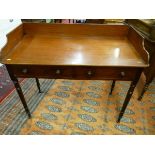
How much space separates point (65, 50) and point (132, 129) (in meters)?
1.05

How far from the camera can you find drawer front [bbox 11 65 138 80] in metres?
1.20

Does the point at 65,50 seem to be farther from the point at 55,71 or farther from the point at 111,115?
the point at 111,115

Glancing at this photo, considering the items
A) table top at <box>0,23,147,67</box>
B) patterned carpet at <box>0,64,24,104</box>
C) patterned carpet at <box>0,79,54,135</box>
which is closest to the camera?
table top at <box>0,23,147,67</box>

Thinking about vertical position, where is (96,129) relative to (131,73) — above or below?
below

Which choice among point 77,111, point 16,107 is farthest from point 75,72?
point 16,107

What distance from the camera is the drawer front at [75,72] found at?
1.20 metres

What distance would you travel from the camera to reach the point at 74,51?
131 cm

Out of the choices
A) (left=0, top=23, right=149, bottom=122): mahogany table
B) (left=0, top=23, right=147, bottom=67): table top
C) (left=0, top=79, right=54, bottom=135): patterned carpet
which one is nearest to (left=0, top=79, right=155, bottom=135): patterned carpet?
(left=0, top=79, right=54, bottom=135): patterned carpet

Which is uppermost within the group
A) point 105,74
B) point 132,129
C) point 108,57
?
point 108,57

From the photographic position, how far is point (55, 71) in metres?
1.23

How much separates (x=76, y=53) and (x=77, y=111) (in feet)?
2.62

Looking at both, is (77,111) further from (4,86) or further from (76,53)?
(4,86)

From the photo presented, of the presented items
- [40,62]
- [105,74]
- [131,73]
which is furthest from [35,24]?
[131,73]

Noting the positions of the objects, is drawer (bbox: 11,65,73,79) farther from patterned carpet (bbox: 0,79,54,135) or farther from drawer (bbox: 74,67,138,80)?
patterned carpet (bbox: 0,79,54,135)
